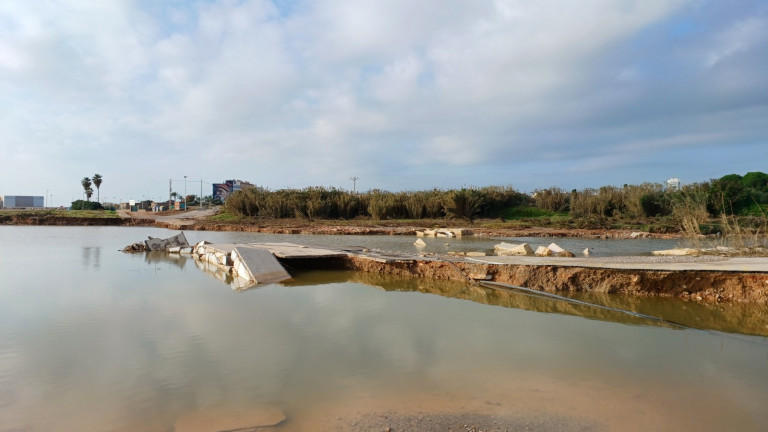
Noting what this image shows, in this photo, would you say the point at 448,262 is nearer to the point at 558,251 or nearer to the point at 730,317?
the point at 558,251

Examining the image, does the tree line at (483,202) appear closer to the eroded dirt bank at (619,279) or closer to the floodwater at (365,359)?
the eroded dirt bank at (619,279)

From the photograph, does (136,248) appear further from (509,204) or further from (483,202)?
(509,204)

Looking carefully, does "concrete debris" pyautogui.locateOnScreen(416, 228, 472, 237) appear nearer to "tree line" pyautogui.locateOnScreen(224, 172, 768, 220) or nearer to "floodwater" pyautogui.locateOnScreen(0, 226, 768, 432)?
→ "tree line" pyautogui.locateOnScreen(224, 172, 768, 220)

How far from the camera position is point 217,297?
7562mm

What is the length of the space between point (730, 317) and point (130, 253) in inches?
572

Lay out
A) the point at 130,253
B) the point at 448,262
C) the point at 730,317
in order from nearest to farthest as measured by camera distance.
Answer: the point at 730,317
the point at 448,262
the point at 130,253

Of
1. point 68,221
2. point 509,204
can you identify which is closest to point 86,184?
point 68,221

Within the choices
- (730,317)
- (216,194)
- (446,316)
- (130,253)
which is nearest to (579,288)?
(730,317)

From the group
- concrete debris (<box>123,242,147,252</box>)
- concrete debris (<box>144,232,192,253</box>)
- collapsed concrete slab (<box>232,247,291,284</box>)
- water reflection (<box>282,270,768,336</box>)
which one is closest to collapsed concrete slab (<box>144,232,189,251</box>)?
concrete debris (<box>144,232,192,253</box>)

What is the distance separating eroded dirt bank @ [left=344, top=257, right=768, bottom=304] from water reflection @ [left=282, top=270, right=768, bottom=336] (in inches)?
9.7

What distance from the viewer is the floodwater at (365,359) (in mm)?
3430

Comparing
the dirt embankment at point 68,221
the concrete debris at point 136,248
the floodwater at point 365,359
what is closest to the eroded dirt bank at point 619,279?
the floodwater at point 365,359

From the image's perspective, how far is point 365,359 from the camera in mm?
4539

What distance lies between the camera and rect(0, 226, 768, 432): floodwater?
3.43m
